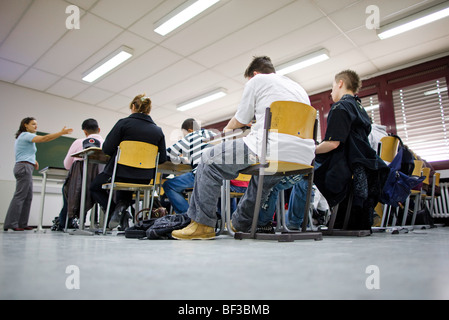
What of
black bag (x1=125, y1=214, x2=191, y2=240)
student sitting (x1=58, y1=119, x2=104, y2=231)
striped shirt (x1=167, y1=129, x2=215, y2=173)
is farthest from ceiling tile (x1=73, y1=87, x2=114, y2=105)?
black bag (x1=125, y1=214, x2=191, y2=240)

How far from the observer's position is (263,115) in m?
1.60

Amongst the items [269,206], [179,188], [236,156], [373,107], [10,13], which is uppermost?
[10,13]

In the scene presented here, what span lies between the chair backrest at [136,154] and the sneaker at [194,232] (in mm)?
1007

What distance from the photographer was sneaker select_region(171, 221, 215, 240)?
1.55m

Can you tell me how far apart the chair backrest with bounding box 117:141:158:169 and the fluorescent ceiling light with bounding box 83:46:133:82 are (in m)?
2.66

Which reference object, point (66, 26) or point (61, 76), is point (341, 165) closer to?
point (66, 26)

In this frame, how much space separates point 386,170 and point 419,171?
1.75m

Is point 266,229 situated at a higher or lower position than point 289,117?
lower

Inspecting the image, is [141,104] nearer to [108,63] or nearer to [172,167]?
[172,167]

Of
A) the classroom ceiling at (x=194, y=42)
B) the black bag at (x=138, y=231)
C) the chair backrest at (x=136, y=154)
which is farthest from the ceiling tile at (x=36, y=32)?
the black bag at (x=138, y=231)

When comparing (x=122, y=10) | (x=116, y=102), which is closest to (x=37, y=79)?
(x=116, y=102)

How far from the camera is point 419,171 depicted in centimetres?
327

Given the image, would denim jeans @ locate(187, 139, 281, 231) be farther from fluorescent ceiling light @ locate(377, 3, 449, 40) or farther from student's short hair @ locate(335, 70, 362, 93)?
fluorescent ceiling light @ locate(377, 3, 449, 40)

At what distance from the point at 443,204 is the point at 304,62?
327 cm
